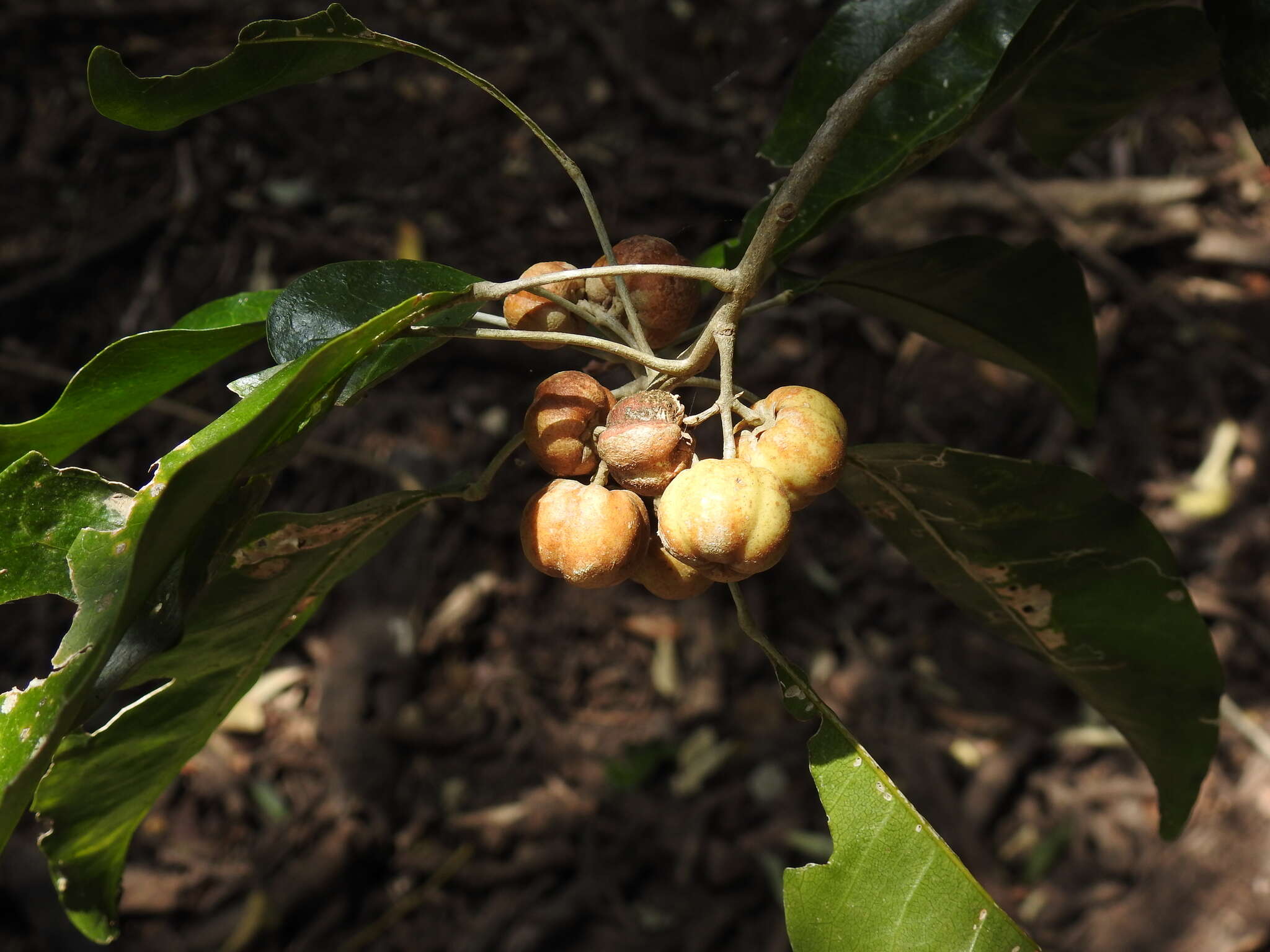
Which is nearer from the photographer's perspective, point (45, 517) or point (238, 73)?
point (45, 517)

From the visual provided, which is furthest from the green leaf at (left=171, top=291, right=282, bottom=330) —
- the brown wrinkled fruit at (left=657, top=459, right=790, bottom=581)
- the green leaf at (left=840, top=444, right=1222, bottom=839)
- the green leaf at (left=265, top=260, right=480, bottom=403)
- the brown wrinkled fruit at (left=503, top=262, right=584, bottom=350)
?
the green leaf at (left=840, top=444, right=1222, bottom=839)

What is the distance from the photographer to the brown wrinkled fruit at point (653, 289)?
37.0 inches

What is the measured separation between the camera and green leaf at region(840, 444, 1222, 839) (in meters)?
1.07

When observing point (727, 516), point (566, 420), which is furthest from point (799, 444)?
point (566, 420)

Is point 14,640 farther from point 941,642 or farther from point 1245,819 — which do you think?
point 1245,819

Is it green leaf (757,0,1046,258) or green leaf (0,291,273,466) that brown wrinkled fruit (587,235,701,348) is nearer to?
green leaf (757,0,1046,258)

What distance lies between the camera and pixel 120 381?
3.09 ft

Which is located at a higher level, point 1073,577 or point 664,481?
point 664,481

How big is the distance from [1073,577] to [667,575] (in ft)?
1.51

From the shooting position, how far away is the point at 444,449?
8.62ft

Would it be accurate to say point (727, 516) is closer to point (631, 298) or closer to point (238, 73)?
point (631, 298)

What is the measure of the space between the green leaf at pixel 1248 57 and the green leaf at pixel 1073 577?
1.19ft

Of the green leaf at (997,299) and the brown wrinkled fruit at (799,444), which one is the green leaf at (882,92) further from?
the brown wrinkled fruit at (799,444)

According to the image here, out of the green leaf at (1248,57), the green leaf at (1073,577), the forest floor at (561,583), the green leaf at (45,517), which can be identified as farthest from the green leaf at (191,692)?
the forest floor at (561,583)
